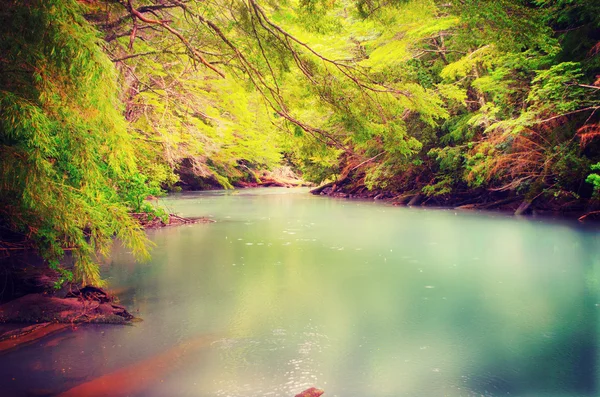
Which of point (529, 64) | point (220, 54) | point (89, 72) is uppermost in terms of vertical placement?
point (529, 64)

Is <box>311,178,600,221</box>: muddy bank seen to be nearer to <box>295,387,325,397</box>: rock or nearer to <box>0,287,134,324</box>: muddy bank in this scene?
<box>295,387,325,397</box>: rock

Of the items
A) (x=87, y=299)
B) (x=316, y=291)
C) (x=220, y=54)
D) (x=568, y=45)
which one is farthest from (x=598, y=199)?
(x=87, y=299)

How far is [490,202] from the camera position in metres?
14.9

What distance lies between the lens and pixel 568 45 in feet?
31.1

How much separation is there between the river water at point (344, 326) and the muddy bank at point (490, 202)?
431 centimetres

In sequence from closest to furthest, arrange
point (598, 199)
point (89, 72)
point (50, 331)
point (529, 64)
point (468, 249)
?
point (89, 72)
point (50, 331)
point (468, 249)
point (529, 64)
point (598, 199)

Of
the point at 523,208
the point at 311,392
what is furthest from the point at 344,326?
the point at 523,208

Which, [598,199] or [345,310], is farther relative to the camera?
[598,199]

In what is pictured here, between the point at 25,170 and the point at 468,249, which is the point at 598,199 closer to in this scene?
the point at 468,249

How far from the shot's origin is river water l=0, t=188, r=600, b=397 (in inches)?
119

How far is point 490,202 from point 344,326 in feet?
41.2

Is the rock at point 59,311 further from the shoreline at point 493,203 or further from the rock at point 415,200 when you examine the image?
the rock at point 415,200

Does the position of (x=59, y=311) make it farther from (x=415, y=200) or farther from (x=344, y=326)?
(x=415, y=200)

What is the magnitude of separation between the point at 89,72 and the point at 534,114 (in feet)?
31.2
